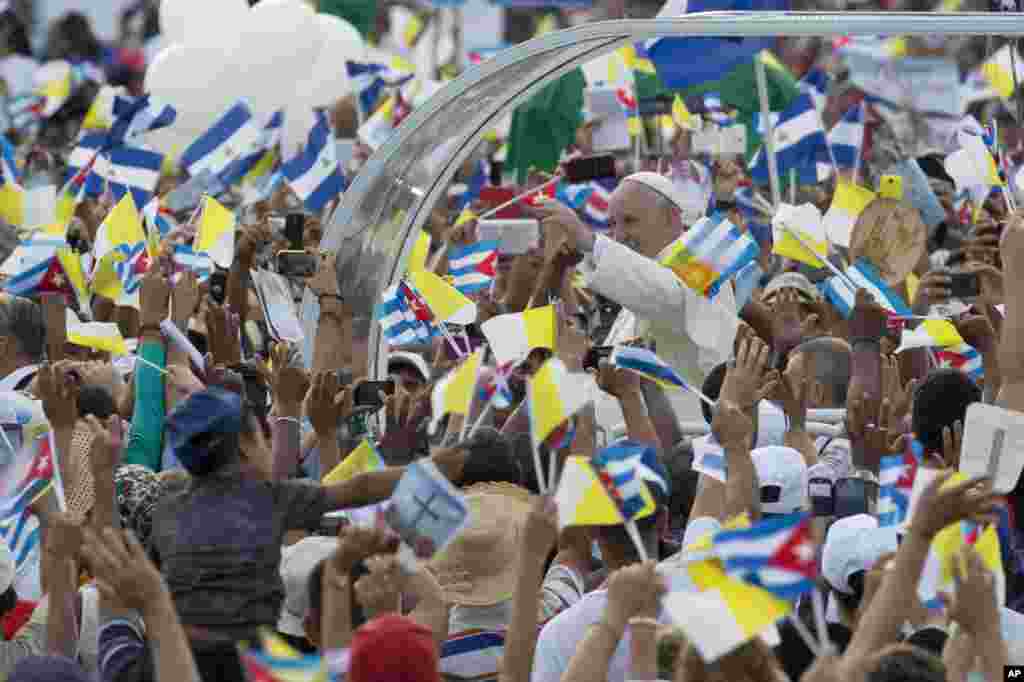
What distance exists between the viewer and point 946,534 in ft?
15.6

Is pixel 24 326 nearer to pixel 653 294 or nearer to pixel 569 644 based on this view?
pixel 653 294

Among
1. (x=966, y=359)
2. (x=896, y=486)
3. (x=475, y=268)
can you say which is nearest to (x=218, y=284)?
(x=475, y=268)

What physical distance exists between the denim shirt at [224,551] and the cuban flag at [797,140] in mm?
7366

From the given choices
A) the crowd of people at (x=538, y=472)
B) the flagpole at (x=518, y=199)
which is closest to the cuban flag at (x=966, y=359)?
the crowd of people at (x=538, y=472)

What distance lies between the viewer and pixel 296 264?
7922 millimetres

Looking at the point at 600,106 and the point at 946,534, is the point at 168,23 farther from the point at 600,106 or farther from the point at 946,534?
the point at 946,534

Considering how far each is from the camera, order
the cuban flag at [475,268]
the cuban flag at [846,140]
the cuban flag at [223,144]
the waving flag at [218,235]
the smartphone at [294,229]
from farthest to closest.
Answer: the cuban flag at [846,140] < the cuban flag at [223,144] < the smartphone at [294,229] < the waving flag at [218,235] < the cuban flag at [475,268]

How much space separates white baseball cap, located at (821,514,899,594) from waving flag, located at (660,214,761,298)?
2.21 meters

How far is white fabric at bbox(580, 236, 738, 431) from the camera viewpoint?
7.77 meters

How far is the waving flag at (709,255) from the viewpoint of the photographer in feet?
26.1

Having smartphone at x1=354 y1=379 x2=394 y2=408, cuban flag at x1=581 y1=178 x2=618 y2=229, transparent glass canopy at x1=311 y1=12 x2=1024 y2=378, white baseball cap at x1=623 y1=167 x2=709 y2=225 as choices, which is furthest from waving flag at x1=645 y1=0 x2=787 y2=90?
smartphone at x1=354 y1=379 x2=394 y2=408

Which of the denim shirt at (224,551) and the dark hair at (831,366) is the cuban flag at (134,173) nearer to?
the dark hair at (831,366)

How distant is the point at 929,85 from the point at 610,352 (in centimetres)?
1059

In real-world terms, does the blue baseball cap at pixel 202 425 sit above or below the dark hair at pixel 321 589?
above
